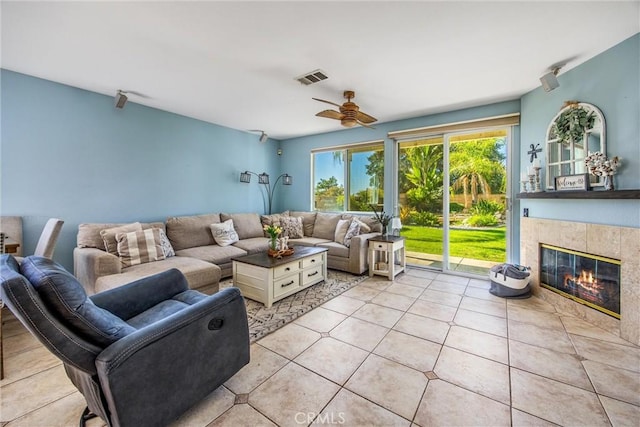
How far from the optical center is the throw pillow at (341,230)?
171 inches

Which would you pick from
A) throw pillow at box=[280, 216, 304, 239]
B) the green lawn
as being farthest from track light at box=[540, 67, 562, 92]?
throw pillow at box=[280, 216, 304, 239]

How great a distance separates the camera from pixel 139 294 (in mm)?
1796

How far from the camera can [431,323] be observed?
97.9 inches

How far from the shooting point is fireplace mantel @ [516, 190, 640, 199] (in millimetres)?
2096

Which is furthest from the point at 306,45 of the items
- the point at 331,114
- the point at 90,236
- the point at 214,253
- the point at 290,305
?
the point at 90,236

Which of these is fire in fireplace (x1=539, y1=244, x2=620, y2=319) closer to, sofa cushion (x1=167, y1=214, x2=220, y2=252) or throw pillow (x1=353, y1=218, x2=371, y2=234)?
throw pillow (x1=353, y1=218, x2=371, y2=234)

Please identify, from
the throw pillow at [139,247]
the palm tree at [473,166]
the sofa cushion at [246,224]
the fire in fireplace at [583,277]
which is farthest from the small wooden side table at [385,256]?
the throw pillow at [139,247]

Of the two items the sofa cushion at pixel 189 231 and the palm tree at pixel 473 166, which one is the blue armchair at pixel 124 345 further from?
the palm tree at pixel 473 166

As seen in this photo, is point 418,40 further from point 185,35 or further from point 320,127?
point 320,127

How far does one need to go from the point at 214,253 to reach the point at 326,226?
204 centimetres

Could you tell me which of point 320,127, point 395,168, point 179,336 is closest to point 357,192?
point 395,168

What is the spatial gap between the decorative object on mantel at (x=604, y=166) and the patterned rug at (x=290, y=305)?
9.08ft

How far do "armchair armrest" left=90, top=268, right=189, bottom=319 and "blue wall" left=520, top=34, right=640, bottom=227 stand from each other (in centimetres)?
386

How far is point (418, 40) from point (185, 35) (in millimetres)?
1956
